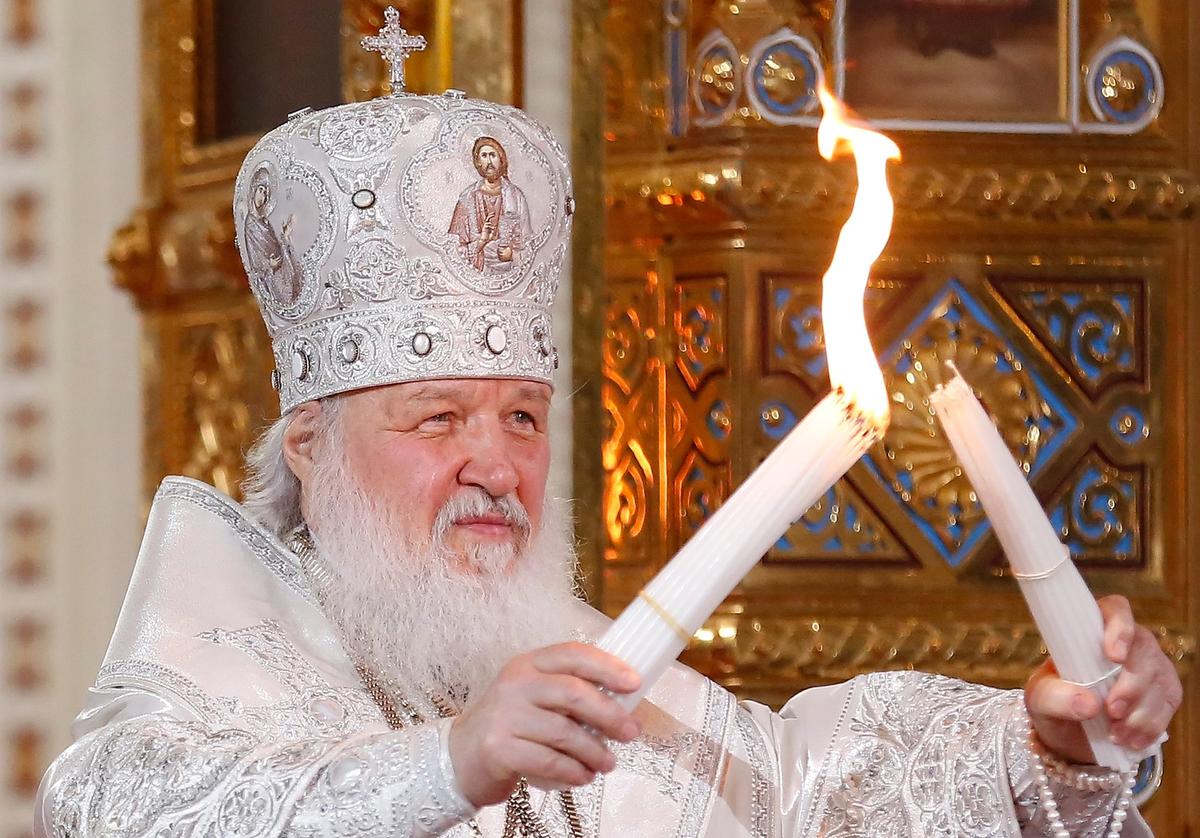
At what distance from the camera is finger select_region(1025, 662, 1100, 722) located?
241 cm

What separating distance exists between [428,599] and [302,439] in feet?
1.22

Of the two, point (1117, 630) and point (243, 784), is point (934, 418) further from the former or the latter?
point (243, 784)

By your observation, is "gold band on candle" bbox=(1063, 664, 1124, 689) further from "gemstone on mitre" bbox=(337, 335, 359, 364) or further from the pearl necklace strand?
"gemstone on mitre" bbox=(337, 335, 359, 364)

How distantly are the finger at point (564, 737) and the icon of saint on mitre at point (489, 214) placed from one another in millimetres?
1091

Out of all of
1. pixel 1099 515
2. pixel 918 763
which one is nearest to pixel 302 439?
pixel 918 763

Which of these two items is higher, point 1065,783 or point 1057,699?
point 1057,699

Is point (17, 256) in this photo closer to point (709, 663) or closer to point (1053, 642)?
point (709, 663)

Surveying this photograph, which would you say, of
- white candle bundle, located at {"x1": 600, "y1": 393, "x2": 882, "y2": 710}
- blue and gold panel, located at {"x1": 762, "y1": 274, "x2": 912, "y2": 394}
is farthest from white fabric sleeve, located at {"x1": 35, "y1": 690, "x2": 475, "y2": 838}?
blue and gold panel, located at {"x1": 762, "y1": 274, "x2": 912, "y2": 394}

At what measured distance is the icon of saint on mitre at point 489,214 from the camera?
308 centimetres

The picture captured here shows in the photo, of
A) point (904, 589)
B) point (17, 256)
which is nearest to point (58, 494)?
point (17, 256)

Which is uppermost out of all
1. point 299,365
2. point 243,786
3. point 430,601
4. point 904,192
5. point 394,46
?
point 394,46

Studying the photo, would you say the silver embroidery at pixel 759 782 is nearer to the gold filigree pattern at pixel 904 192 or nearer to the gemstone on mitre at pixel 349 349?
the gemstone on mitre at pixel 349 349

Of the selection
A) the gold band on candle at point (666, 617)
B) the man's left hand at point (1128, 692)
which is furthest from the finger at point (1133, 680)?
the gold band on candle at point (666, 617)

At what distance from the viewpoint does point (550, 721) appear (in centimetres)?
211
